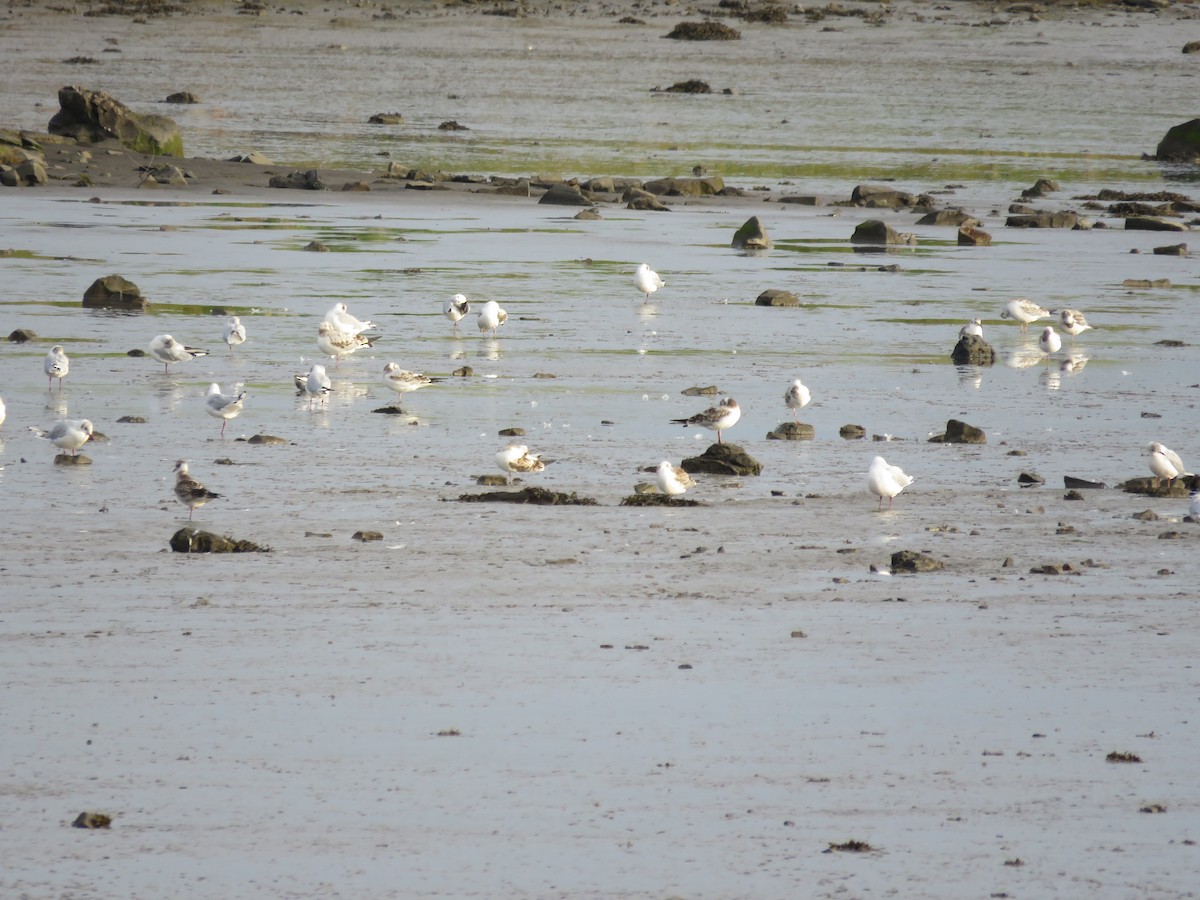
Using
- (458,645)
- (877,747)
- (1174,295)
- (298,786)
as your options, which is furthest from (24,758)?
(1174,295)

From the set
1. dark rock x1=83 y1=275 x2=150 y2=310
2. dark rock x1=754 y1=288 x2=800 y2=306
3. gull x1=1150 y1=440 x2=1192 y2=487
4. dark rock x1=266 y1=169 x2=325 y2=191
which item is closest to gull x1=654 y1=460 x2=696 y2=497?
gull x1=1150 y1=440 x2=1192 y2=487

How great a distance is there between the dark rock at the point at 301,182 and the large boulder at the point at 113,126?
3545 mm

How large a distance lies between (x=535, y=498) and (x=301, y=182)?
21.8 metres

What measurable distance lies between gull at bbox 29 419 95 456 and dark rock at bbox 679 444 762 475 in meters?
3.83

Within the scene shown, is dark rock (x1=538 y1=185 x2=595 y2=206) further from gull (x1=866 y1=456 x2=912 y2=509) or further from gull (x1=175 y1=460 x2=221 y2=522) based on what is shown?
gull (x1=175 y1=460 x2=221 y2=522)

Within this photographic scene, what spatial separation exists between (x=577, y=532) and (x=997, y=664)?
3.00 metres

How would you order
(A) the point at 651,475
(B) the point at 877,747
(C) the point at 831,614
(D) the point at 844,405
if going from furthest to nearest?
(D) the point at 844,405, (A) the point at 651,475, (C) the point at 831,614, (B) the point at 877,747

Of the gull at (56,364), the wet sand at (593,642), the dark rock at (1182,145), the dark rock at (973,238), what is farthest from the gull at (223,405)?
the dark rock at (1182,145)

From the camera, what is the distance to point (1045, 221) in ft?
98.9

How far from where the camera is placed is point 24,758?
7.11m

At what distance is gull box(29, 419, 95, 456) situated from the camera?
12.4m

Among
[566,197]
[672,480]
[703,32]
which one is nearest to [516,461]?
[672,480]

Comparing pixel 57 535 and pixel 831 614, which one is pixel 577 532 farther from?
pixel 57 535

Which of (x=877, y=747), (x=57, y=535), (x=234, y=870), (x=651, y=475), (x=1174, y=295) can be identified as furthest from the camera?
(x=1174, y=295)
